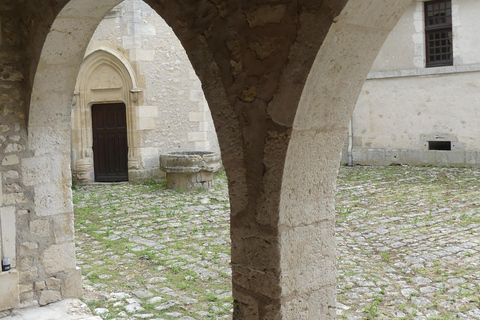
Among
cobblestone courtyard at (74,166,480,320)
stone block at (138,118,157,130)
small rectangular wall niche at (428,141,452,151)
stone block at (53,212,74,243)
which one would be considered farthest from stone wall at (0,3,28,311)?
small rectangular wall niche at (428,141,452,151)

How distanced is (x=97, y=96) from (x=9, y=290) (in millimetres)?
7329

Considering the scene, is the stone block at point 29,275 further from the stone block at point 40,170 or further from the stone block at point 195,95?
the stone block at point 195,95

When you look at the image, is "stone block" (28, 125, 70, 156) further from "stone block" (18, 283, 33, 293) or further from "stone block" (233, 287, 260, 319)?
"stone block" (233, 287, 260, 319)

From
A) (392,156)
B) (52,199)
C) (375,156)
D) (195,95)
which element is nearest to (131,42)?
(195,95)

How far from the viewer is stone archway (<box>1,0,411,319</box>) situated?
1.80 metres

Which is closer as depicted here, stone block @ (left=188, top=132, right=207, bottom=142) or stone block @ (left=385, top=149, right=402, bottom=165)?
stone block @ (left=188, top=132, right=207, bottom=142)

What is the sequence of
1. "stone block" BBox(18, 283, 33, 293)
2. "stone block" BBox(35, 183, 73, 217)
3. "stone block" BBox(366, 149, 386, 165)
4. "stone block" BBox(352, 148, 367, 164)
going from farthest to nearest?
1. "stone block" BBox(352, 148, 367, 164)
2. "stone block" BBox(366, 149, 386, 165)
3. "stone block" BBox(35, 183, 73, 217)
4. "stone block" BBox(18, 283, 33, 293)

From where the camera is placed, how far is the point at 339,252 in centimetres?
536

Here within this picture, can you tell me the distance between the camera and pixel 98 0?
3242 millimetres

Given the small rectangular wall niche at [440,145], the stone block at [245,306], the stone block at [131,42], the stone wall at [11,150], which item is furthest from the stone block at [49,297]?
the small rectangular wall niche at [440,145]

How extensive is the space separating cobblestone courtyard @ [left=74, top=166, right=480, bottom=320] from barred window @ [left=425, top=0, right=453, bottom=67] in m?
3.72

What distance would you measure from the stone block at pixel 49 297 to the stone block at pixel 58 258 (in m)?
0.16

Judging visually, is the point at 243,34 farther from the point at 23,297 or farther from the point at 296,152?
the point at 23,297

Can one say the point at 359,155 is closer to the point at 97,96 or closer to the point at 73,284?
the point at 97,96
